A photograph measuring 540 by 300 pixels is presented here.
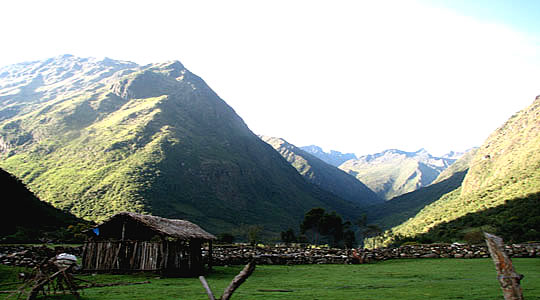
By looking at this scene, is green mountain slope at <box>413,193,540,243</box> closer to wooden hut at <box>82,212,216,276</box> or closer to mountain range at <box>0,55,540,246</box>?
mountain range at <box>0,55,540,246</box>

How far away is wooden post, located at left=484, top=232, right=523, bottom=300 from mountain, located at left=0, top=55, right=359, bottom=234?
2850 inches

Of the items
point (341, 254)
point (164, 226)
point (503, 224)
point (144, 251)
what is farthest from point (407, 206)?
point (144, 251)

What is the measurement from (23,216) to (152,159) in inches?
2125

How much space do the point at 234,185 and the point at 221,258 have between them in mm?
90778

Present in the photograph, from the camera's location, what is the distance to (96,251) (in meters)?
21.1

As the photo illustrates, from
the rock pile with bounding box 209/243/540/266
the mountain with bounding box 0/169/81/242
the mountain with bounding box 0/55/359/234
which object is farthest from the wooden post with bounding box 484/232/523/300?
the mountain with bounding box 0/55/359/234

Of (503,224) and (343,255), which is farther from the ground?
(503,224)

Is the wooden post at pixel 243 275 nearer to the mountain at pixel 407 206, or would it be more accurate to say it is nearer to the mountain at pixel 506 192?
the mountain at pixel 506 192

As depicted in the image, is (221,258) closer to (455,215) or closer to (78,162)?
(455,215)

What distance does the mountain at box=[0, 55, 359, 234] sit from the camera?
81.7 metres

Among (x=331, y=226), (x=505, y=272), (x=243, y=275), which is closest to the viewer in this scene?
(x=505, y=272)

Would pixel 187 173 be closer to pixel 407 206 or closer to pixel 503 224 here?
pixel 503 224

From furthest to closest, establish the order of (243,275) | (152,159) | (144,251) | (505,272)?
(152,159) < (144,251) < (243,275) < (505,272)

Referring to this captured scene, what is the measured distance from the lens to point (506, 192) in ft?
200
